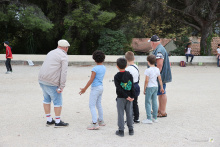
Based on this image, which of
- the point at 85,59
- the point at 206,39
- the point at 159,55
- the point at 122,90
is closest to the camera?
the point at 122,90

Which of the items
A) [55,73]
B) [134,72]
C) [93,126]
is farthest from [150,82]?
[55,73]

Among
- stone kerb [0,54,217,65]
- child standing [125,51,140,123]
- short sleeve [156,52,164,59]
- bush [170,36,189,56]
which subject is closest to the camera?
child standing [125,51,140,123]

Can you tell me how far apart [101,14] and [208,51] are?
28.6 feet

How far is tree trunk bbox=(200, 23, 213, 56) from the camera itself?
19.7 m

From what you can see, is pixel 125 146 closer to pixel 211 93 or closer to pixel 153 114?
pixel 153 114

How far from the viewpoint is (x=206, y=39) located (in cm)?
1995

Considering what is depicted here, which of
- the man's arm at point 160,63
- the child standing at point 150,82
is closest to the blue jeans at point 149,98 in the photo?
the child standing at point 150,82

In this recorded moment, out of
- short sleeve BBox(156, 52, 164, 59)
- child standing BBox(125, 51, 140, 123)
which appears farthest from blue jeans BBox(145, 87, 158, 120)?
short sleeve BBox(156, 52, 164, 59)

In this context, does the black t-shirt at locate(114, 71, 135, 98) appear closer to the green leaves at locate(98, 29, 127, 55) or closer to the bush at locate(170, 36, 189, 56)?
the green leaves at locate(98, 29, 127, 55)

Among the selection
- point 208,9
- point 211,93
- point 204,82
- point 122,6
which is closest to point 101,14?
point 122,6

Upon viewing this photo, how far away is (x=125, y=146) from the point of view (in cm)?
428

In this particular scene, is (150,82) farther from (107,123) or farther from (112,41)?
(112,41)

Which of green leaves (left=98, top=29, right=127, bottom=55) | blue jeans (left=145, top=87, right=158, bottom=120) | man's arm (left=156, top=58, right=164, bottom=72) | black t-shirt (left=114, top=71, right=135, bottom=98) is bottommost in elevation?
blue jeans (left=145, top=87, right=158, bottom=120)

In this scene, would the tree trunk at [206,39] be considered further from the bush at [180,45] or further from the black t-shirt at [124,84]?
the black t-shirt at [124,84]
